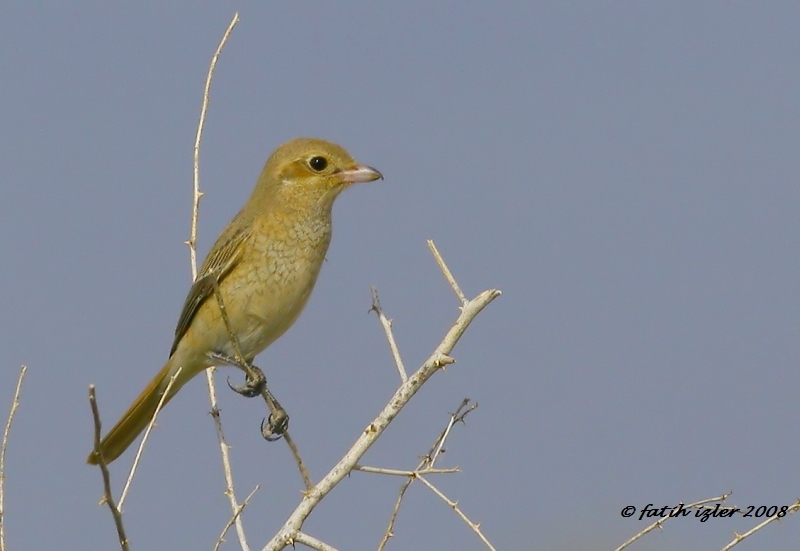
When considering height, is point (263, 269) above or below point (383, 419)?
above

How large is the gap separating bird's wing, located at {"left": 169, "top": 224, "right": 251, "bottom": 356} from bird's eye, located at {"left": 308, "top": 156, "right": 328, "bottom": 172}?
1.41 ft

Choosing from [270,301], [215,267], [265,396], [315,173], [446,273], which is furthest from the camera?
[315,173]

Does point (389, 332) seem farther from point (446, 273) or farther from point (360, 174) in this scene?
point (360, 174)

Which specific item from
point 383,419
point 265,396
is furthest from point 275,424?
point 383,419

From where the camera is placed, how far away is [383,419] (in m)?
3.04

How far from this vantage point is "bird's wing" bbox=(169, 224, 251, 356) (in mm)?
4770

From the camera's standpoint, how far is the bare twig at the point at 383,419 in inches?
116

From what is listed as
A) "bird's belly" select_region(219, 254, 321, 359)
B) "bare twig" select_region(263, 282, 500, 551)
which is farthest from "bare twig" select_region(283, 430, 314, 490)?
"bird's belly" select_region(219, 254, 321, 359)

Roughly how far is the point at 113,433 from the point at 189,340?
21.8 inches

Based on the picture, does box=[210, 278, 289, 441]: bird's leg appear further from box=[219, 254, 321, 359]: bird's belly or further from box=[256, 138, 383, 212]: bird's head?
box=[256, 138, 383, 212]: bird's head

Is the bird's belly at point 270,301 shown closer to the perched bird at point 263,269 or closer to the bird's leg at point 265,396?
the perched bird at point 263,269

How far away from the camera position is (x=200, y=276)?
15.9 feet

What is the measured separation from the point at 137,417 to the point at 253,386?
1.06 m

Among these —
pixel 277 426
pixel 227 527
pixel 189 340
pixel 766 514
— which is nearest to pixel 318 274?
pixel 189 340
